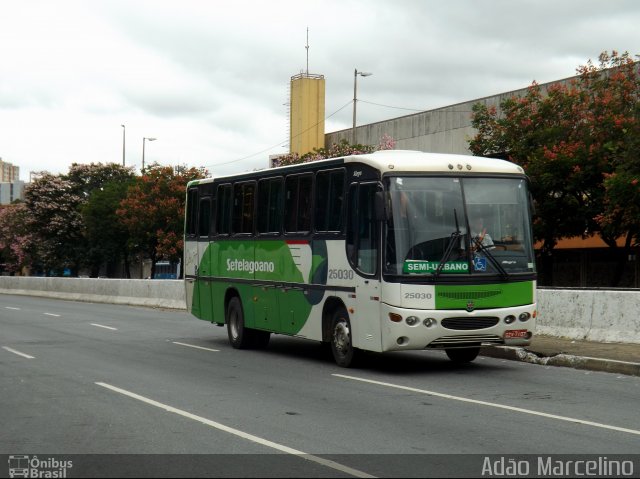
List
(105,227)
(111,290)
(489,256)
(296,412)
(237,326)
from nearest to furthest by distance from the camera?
(296,412), (489,256), (237,326), (111,290), (105,227)

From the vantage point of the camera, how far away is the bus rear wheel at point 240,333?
1861 cm

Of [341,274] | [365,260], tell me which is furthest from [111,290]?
[365,260]

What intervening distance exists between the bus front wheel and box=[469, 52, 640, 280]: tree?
16.7 metres

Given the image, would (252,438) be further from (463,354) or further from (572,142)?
(572,142)

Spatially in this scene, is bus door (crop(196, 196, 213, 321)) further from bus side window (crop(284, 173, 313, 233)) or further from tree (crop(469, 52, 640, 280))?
tree (crop(469, 52, 640, 280))

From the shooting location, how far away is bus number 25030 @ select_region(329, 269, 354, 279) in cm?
1476

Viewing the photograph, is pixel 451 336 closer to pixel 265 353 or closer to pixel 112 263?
pixel 265 353

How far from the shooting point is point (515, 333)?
1432 cm

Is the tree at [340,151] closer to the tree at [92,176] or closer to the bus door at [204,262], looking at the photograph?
the bus door at [204,262]

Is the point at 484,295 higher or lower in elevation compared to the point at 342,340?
higher

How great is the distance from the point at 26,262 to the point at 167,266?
1157 cm

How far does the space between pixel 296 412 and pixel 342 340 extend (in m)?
4.71

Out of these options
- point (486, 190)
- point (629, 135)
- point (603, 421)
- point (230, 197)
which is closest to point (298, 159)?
point (629, 135)

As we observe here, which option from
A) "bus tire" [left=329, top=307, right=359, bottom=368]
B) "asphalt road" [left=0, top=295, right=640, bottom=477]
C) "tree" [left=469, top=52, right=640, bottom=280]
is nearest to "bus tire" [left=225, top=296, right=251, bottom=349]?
"asphalt road" [left=0, top=295, right=640, bottom=477]
